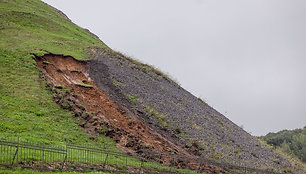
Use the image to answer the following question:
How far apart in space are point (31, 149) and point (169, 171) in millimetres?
7147

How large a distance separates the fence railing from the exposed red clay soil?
0.59 meters

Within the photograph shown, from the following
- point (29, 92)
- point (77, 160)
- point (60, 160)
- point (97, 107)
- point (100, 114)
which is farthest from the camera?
point (97, 107)

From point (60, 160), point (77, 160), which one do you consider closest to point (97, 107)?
point (77, 160)

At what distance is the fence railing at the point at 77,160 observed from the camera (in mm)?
9459

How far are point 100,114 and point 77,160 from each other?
19.7ft

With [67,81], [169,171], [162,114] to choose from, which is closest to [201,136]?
[162,114]

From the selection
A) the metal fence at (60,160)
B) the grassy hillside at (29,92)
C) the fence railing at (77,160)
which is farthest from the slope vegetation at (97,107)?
the metal fence at (60,160)

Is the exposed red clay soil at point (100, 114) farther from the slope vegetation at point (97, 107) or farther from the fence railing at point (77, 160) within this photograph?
the fence railing at point (77, 160)

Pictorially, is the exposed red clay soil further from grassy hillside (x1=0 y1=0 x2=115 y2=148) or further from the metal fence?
the metal fence

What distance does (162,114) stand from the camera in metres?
21.1

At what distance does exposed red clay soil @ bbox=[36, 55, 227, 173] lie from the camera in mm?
15789

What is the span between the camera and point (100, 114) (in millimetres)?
17203

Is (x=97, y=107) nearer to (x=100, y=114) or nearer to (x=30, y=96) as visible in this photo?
(x=100, y=114)

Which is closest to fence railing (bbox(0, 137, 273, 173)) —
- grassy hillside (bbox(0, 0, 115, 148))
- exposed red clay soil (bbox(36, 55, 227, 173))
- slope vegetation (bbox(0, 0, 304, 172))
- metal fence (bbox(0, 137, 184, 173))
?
metal fence (bbox(0, 137, 184, 173))
